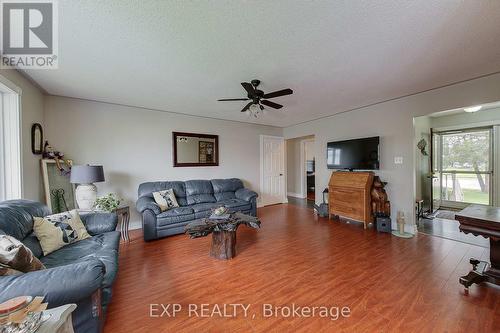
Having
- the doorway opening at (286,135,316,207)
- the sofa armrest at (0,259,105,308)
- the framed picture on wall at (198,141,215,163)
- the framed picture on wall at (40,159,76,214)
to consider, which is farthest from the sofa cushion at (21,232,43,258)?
the doorway opening at (286,135,316,207)

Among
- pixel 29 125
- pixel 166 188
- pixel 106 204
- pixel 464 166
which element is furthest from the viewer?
pixel 464 166

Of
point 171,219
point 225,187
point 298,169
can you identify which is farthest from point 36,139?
point 298,169

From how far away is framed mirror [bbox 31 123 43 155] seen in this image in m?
2.82

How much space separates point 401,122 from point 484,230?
7.65 ft

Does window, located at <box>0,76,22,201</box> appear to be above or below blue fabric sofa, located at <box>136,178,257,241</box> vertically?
above

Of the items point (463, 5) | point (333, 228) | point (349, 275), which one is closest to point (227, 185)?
point (333, 228)

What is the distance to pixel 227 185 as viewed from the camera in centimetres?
482

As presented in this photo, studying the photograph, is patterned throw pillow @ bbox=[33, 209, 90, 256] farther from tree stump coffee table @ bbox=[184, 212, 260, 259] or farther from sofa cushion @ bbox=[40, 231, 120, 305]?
tree stump coffee table @ bbox=[184, 212, 260, 259]

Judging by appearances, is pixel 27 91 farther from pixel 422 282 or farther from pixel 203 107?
pixel 422 282

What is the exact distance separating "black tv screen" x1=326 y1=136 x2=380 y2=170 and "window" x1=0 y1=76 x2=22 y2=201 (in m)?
5.19

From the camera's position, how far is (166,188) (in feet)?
13.3

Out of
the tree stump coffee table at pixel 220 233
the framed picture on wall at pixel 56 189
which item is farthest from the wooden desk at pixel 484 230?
the framed picture on wall at pixel 56 189

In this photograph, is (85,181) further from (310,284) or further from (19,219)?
(310,284)

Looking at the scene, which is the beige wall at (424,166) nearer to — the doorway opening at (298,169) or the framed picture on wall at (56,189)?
the doorway opening at (298,169)
